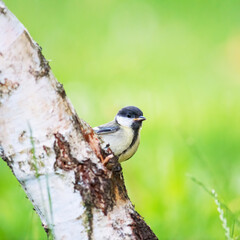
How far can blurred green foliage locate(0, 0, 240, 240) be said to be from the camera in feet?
13.0

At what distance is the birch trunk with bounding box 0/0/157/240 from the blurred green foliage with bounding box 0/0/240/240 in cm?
75

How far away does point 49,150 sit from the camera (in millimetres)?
2076

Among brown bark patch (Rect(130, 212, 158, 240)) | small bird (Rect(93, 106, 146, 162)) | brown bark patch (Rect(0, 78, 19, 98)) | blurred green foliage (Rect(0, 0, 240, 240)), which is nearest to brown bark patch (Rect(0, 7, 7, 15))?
brown bark patch (Rect(0, 78, 19, 98))

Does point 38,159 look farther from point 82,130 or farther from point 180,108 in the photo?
point 180,108

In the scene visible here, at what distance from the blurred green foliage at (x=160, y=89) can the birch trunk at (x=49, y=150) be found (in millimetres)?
750

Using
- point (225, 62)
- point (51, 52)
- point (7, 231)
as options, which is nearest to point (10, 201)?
point (7, 231)

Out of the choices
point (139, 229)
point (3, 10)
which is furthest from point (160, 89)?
point (3, 10)

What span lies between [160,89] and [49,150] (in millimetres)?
3830

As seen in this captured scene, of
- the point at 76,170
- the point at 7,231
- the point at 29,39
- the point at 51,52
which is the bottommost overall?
the point at 7,231

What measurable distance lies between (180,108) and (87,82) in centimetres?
114

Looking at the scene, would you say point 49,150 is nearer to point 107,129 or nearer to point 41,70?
point 41,70

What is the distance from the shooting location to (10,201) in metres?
4.14

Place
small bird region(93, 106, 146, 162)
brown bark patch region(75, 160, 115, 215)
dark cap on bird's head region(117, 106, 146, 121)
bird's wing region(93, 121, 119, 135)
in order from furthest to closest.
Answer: dark cap on bird's head region(117, 106, 146, 121) < bird's wing region(93, 121, 119, 135) < small bird region(93, 106, 146, 162) < brown bark patch region(75, 160, 115, 215)

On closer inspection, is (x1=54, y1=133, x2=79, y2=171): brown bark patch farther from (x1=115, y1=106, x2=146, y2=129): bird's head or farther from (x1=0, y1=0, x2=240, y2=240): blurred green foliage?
(x1=115, y1=106, x2=146, y2=129): bird's head
